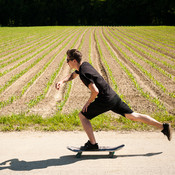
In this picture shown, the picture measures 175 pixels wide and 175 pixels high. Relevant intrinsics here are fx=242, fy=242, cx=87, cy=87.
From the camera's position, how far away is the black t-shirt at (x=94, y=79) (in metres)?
3.77

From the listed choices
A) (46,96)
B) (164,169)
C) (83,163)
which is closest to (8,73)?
(46,96)

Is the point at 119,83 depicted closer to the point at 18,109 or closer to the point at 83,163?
the point at 18,109

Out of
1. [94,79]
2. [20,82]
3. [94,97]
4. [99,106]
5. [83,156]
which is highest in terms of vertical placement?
[94,79]

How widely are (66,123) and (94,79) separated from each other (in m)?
2.10

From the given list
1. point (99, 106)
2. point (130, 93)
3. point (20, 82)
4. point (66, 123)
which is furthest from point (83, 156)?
point (20, 82)

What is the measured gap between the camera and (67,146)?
4.28m

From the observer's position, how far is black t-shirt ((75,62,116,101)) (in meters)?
3.77

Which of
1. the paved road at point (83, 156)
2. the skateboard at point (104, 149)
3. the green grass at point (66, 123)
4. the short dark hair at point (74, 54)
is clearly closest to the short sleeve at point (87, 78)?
the short dark hair at point (74, 54)

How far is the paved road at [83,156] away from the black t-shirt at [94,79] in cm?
104
